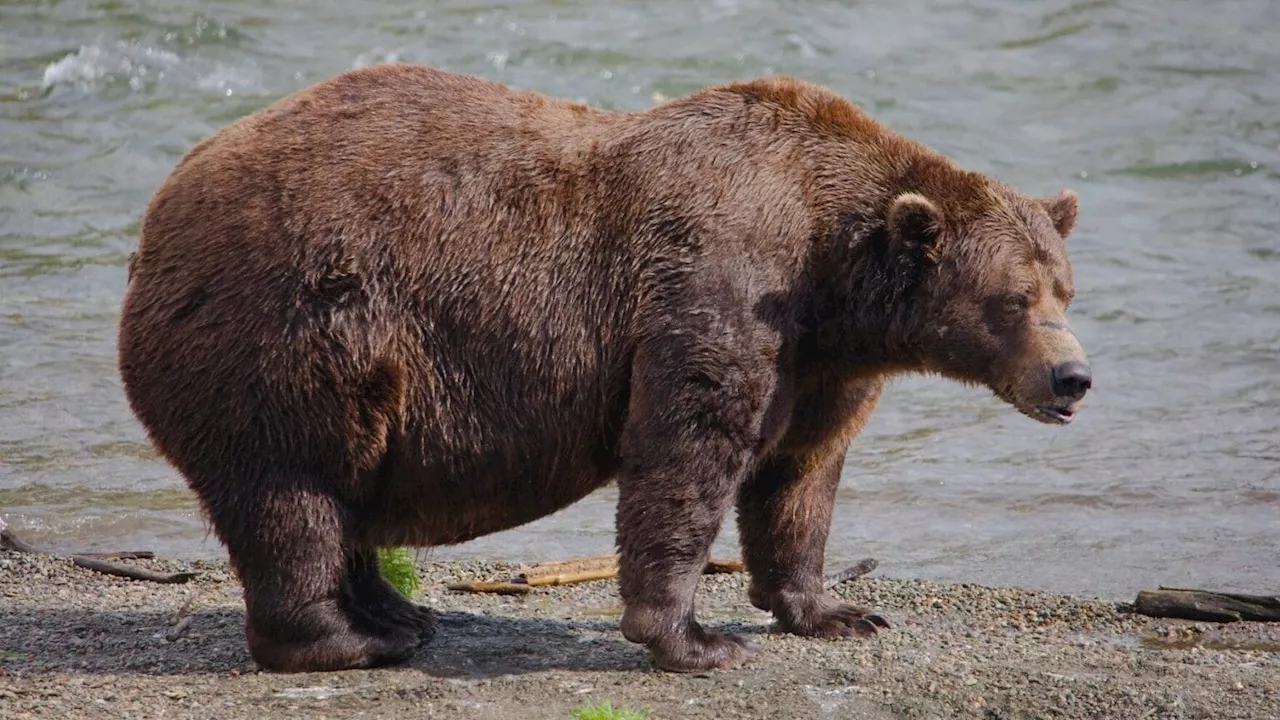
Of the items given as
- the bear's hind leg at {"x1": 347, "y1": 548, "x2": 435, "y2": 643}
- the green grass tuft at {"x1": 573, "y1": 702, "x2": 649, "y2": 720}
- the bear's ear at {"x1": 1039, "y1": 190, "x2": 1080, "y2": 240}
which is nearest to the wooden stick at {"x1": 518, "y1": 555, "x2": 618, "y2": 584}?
the bear's hind leg at {"x1": 347, "y1": 548, "x2": 435, "y2": 643}

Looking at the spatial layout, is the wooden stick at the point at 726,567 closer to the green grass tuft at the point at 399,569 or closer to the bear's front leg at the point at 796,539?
the bear's front leg at the point at 796,539

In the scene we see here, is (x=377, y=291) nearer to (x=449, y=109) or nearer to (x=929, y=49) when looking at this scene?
(x=449, y=109)

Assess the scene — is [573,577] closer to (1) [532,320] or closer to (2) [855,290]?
(1) [532,320]

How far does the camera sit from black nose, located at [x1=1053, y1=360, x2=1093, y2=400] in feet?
22.4

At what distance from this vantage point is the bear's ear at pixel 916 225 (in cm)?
700

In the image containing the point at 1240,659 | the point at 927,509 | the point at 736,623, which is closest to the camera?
the point at 1240,659

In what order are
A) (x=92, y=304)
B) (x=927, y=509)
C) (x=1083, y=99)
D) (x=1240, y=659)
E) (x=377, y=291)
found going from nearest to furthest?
1. (x=377, y=291)
2. (x=1240, y=659)
3. (x=927, y=509)
4. (x=92, y=304)
5. (x=1083, y=99)

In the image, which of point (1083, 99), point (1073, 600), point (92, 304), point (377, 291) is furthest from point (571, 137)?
point (1083, 99)

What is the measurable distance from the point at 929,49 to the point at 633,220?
53.5 feet

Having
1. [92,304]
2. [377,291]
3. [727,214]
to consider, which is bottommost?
[92,304]

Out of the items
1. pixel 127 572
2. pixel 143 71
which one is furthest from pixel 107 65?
pixel 127 572

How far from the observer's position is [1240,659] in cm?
762

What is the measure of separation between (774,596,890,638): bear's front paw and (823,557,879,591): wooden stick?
2.66 feet

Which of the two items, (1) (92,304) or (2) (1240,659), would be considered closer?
(2) (1240,659)
